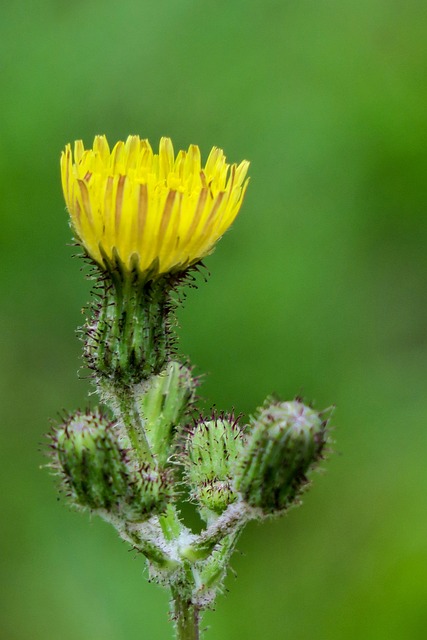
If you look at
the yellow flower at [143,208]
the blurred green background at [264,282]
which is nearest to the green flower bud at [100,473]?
the yellow flower at [143,208]

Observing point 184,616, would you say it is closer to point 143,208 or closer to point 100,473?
point 100,473

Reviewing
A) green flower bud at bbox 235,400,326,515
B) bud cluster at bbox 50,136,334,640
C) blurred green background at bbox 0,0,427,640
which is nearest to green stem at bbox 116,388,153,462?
bud cluster at bbox 50,136,334,640

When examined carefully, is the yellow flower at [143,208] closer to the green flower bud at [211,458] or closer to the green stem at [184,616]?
the green flower bud at [211,458]

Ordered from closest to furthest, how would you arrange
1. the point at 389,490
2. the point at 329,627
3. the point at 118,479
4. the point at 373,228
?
the point at 118,479 → the point at 329,627 → the point at 389,490 → the point at 373,228

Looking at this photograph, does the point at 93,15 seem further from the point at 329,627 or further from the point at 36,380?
the point at 329,627

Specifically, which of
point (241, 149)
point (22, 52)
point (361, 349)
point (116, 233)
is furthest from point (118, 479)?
point (22, 52)

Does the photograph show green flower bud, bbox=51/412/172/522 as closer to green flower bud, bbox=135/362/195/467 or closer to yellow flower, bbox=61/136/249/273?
green flower bud, bbox=135/362/195/467

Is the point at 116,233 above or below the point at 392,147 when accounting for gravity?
below

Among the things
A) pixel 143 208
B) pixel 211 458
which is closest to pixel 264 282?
pixel 211 458
